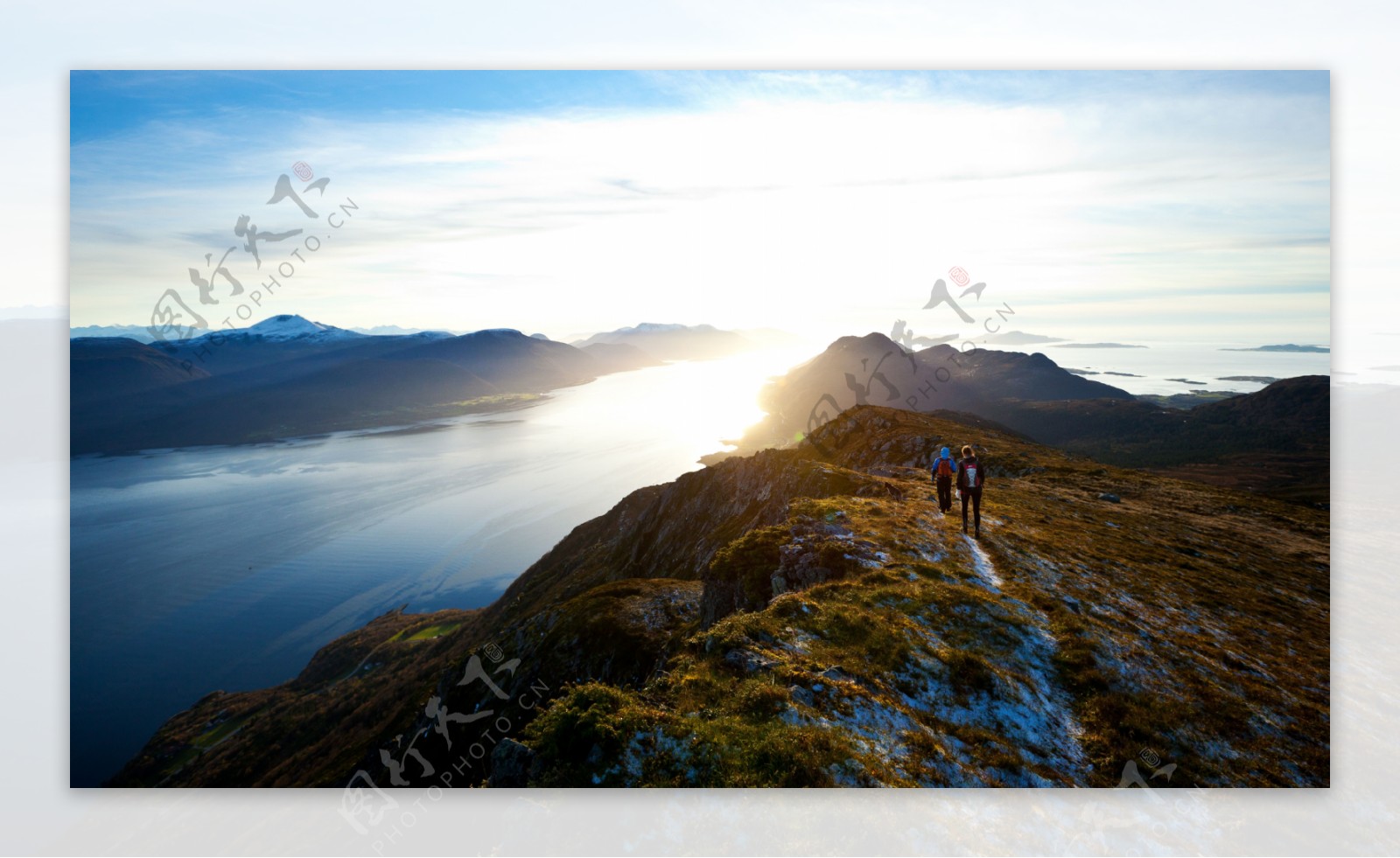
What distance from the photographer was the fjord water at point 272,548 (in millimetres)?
70625

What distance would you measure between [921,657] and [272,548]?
114 meters

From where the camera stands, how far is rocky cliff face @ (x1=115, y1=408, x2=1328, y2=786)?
8047 mm

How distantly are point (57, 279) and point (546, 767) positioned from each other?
1645 centimetres

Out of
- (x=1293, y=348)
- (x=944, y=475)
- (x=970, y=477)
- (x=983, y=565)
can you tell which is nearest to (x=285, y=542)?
(x=944, y=475)

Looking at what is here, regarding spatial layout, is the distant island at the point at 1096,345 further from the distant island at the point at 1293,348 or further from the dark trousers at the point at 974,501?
the dark trousers at the point at 974,501

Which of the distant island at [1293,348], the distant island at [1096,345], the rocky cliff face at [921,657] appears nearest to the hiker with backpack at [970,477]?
the rocky cliff face at [921,657]

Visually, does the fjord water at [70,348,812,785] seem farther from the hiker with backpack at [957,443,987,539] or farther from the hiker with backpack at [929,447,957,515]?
the hiker with backpack at [957,443,987,539]

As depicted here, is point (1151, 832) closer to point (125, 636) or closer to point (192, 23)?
point (192, 23)

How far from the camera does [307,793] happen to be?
1189 cm

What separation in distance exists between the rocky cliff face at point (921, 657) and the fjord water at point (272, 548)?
44310mm

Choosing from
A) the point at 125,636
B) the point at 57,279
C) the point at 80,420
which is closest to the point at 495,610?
the point at 80,420

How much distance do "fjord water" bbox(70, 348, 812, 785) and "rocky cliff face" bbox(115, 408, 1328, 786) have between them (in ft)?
145

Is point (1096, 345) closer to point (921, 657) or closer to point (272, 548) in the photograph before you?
point (921, 657)

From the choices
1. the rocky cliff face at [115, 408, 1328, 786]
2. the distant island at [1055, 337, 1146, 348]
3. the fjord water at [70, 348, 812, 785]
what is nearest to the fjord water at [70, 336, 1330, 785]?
the fjord water at [70, 348, 812, 785]
